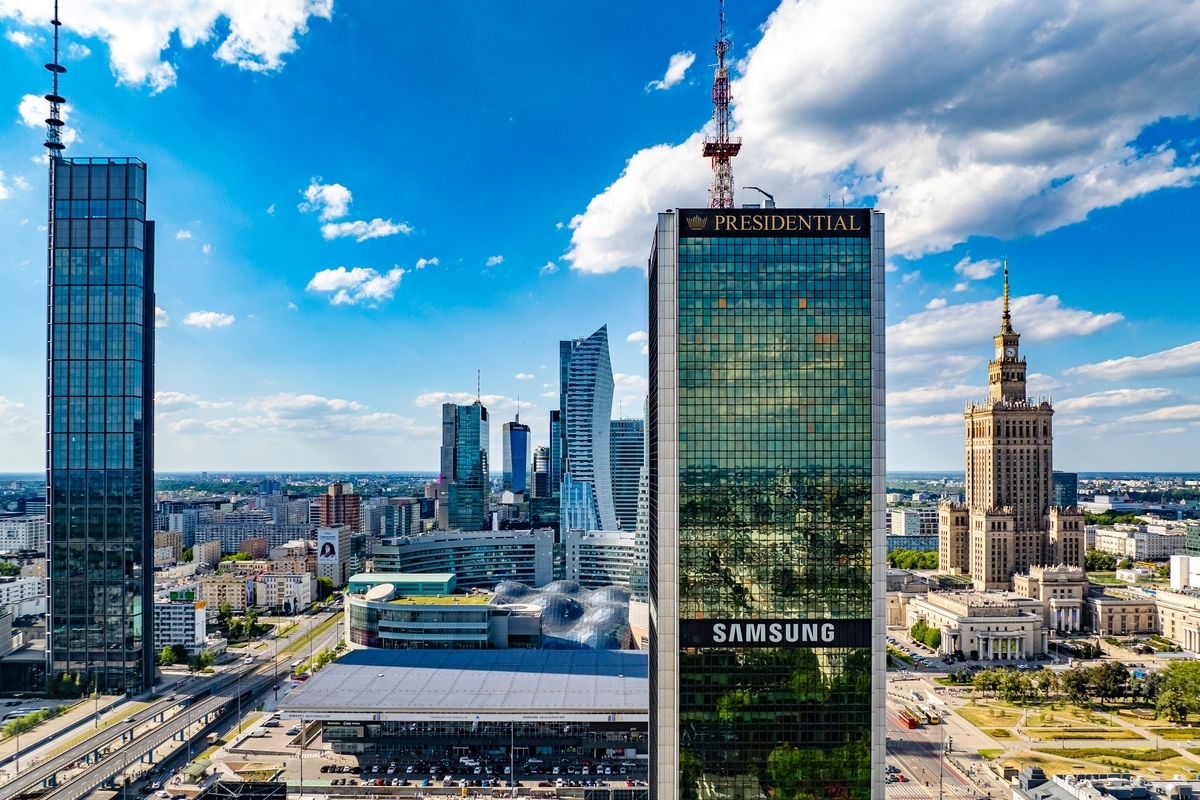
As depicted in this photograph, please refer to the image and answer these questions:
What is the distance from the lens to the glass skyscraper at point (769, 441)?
76625 mm

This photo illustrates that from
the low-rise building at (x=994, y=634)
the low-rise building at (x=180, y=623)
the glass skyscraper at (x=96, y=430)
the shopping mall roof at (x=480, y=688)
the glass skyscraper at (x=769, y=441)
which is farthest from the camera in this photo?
the low-rise building at (x=994, y=634)

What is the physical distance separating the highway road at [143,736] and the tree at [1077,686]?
15936 cm

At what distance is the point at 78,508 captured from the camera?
163 meters

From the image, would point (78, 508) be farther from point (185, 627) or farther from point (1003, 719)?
point (1003, 719)

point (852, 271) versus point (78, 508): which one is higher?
point (852, 271)

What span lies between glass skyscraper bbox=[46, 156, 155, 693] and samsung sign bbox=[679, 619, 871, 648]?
13696cm

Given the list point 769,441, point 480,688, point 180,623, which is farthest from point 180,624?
point 769,441

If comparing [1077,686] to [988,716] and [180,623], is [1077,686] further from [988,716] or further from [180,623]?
[180,623]

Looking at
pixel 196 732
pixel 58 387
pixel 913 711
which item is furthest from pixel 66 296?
pixel 913 711

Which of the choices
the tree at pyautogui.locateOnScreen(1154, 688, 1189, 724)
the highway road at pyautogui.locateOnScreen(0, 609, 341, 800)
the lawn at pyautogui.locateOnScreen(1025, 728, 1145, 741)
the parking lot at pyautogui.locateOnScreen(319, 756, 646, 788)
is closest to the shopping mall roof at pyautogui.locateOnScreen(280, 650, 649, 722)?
the parking lot at pyautogui.locateOnScreen(319, 756, 646, 788)

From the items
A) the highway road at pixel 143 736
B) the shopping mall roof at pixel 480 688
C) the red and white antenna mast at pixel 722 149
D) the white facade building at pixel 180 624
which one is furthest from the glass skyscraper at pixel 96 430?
the red and white antenna mast at pixel 722 149

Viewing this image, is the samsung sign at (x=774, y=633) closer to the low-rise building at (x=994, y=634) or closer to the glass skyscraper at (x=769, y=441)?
the glass skyscraper at (x=769, y=441)

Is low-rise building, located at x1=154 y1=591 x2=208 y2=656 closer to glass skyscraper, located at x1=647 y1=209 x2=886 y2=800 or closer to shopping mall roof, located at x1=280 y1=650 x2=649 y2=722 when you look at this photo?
shopping mall roof, located at x1=280 y1=650 x2=649 y2=722

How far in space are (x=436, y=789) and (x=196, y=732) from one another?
51621 millimetres
